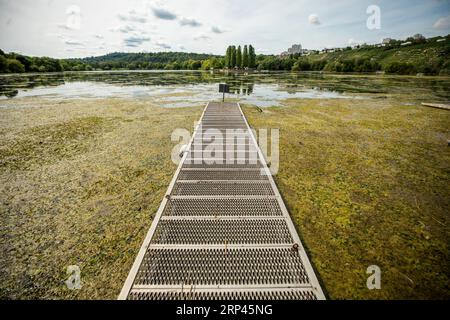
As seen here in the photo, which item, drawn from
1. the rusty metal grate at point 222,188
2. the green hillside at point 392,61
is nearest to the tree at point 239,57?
the green hillside at point 392,61

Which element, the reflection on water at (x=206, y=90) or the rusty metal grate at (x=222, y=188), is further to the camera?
the reflection on water at (x=206, y=90)

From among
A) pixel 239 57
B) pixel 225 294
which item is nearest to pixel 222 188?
pixel 225 294

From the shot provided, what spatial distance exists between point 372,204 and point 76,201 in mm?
6365

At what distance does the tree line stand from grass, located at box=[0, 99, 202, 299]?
92.0 m

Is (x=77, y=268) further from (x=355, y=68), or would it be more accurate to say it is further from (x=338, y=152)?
(x=355, y=68)

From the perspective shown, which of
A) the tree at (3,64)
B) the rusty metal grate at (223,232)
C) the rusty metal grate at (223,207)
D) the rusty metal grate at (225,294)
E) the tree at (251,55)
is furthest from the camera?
the tree at (251,55)

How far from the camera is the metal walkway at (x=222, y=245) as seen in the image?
2777mm

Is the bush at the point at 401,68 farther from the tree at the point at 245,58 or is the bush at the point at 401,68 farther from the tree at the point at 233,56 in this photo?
the tree at the point at 233,56

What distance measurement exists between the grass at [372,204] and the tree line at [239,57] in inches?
3619

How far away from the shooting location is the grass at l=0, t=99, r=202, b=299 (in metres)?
3.04

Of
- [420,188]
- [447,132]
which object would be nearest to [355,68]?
[447,132]

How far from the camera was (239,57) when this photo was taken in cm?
9206

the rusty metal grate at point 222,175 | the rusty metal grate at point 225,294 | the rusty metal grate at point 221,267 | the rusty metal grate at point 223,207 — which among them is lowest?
the rusty metal grate at point 225,294

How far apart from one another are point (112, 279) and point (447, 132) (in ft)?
44.0
